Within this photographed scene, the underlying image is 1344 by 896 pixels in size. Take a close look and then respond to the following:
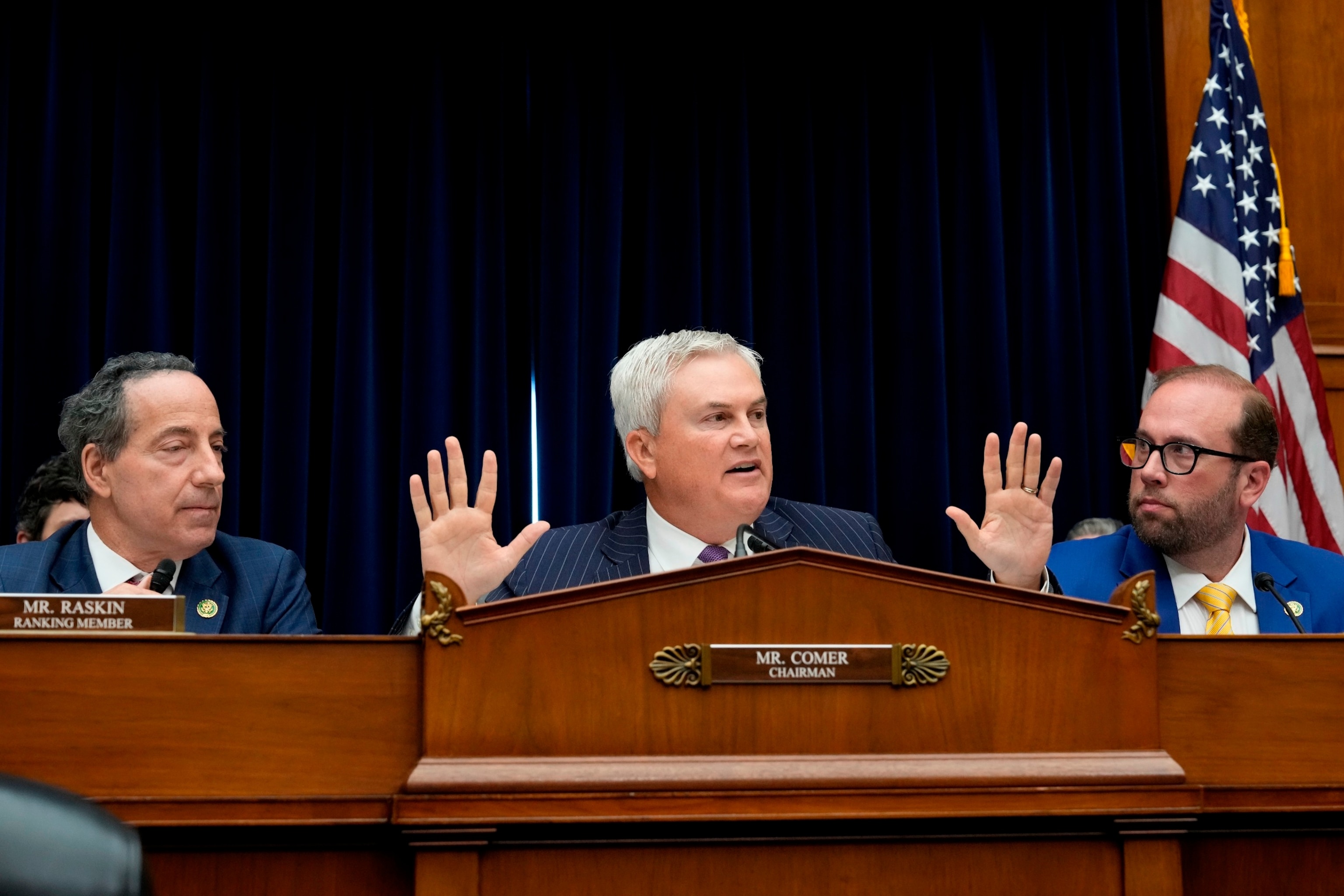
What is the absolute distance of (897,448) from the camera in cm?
414

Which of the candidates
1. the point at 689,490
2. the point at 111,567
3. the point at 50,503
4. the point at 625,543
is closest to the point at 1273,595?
the point at 689,490

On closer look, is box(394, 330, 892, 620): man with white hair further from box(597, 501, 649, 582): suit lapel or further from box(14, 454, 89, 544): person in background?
box(14, 454, 89, 544): person in background

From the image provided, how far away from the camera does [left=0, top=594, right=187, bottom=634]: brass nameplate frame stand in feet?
5.20

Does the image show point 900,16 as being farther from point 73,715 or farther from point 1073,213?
point 73,715

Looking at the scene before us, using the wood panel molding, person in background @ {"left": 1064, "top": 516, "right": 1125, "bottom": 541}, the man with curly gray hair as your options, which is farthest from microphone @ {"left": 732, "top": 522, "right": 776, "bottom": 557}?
person in background @ {"left": 1064, "top": 516, "right": 1125, "bottom": 541}

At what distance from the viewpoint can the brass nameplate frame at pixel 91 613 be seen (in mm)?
1586

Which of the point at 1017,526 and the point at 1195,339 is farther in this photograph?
the point at 1195,339

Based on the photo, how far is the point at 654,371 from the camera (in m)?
2.82

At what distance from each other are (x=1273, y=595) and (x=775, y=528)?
0.94 m

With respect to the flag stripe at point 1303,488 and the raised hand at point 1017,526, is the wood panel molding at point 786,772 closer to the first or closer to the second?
the raised hand at point 1017,526

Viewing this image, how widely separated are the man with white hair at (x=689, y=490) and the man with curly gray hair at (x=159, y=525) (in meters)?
0.34

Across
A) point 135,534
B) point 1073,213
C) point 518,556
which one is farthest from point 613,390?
point 1073,213

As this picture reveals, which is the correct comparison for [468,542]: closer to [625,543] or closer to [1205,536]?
[625,543]

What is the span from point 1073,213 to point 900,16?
0.82m
